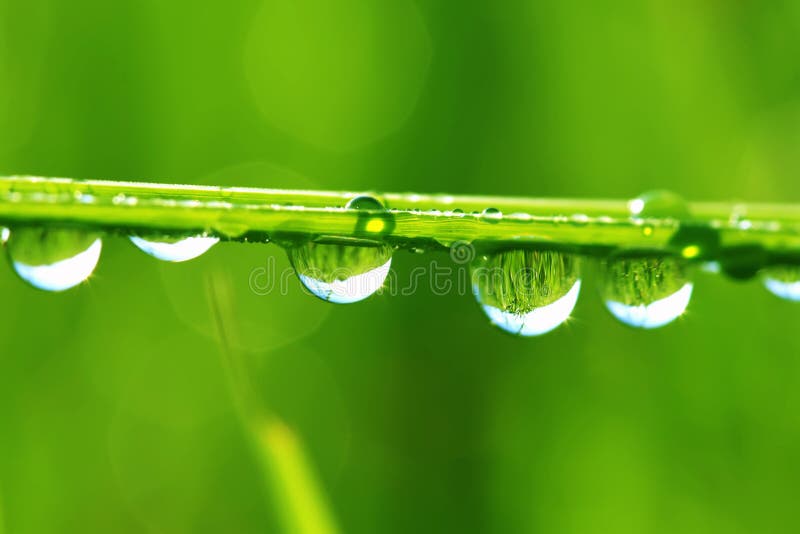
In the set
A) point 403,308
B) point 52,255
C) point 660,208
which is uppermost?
point 403,308

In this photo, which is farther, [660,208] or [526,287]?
[660,208]

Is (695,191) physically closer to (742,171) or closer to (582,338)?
(742,171)

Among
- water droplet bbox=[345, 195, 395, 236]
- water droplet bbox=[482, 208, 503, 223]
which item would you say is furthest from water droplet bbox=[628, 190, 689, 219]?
water droplet bbox=[345, 195, 395, 236]

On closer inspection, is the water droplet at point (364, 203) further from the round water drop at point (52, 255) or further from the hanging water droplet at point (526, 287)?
the round water drop at point (52, 255)

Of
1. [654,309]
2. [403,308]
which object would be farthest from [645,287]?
[403,308]

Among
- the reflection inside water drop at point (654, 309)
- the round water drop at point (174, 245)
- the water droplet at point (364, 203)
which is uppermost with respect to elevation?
the water droplet at point (364, 203)

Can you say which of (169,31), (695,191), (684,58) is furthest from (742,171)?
(169,31)

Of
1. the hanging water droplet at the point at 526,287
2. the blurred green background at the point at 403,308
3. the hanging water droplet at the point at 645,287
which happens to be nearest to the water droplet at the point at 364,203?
the hanging water droplet at the point at 526,287

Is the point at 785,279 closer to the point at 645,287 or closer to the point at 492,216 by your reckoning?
the point at 645,287
